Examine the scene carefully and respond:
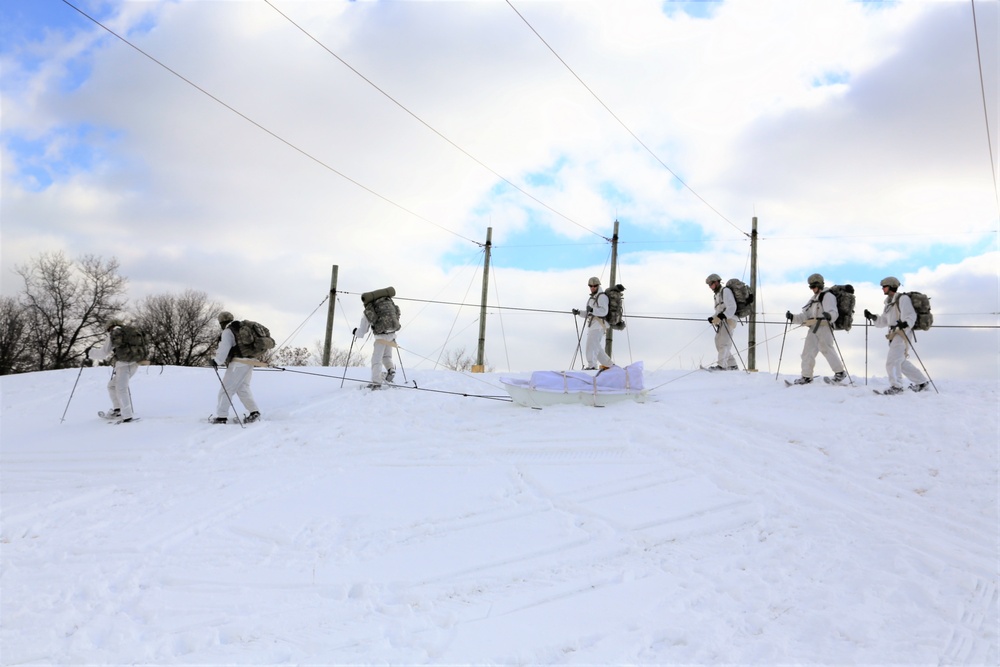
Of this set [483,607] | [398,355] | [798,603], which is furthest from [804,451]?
[398,355]

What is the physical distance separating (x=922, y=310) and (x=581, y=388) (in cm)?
603

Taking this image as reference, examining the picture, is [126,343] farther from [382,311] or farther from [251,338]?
[382,311]

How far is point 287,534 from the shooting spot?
641 cm

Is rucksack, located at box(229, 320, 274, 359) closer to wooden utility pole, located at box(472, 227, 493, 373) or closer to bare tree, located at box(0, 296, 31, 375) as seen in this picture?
wooden utility pole, located at box(472, 227, 493, 373)

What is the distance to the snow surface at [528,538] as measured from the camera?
435 cm

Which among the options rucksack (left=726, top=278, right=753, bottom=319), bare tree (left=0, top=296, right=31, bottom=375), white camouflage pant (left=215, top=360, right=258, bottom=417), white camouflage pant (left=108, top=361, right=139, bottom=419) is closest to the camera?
white camouflage pant (left=215, top=360, right=258, bottom=417)

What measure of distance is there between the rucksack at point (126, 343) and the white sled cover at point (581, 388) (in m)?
7.13

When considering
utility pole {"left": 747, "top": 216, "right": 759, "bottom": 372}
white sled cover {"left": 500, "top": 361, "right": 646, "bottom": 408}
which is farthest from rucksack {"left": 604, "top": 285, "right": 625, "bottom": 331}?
utility pole {"left": 747, "top": 216, "right": 759, "bottom": 372}

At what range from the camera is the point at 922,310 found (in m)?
11.0

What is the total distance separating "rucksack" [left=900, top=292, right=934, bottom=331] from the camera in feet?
35.9

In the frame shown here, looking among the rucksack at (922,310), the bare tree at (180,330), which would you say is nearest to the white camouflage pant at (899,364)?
the rucksack at (922,310)

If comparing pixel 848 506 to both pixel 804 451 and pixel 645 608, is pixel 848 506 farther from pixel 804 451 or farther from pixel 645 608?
pixel 645 608

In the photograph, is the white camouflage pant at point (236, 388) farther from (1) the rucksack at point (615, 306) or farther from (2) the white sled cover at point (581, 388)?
(1) the rucksack at point (615, 306)

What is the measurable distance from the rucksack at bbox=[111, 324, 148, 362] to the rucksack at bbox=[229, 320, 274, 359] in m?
1.99
